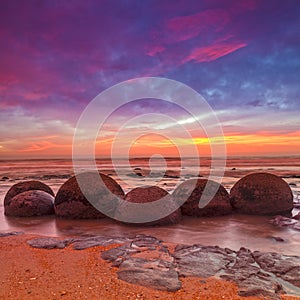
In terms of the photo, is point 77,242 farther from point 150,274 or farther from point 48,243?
point 150,274

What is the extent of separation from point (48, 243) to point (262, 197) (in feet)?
16.6

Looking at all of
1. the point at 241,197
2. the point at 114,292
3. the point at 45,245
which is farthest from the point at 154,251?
the point at 241,197

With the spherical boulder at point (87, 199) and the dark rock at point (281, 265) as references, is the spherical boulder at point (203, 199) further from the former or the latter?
the dark rock at point (281, 265)

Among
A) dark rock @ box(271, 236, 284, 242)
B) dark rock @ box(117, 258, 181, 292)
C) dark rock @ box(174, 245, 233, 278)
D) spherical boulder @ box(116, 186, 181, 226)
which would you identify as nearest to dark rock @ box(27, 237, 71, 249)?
dark rock @ box(117, 258, 181, 292)

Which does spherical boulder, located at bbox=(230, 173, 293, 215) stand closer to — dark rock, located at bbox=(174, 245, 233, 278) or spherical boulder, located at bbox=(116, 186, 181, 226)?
spherical boulder, located at bbox=(116, 186, 181, 226)

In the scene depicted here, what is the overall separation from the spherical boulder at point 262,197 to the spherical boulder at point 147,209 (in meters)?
1.80

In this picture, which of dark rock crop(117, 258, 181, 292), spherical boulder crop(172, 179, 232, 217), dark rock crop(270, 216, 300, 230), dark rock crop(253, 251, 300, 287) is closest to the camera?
dark rock crop(117, 258, 181, 292)

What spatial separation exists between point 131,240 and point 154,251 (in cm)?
74

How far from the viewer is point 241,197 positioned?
300 inches

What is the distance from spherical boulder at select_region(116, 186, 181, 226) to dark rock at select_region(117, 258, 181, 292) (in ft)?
→ 7.61

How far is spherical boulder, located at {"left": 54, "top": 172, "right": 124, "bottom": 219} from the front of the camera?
7.06 meters

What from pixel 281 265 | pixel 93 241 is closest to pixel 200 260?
pixel 281 265

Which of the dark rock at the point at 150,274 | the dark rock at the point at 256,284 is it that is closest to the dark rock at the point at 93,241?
the dark rock at the point at 150,274

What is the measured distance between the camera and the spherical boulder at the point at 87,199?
23.2ft
